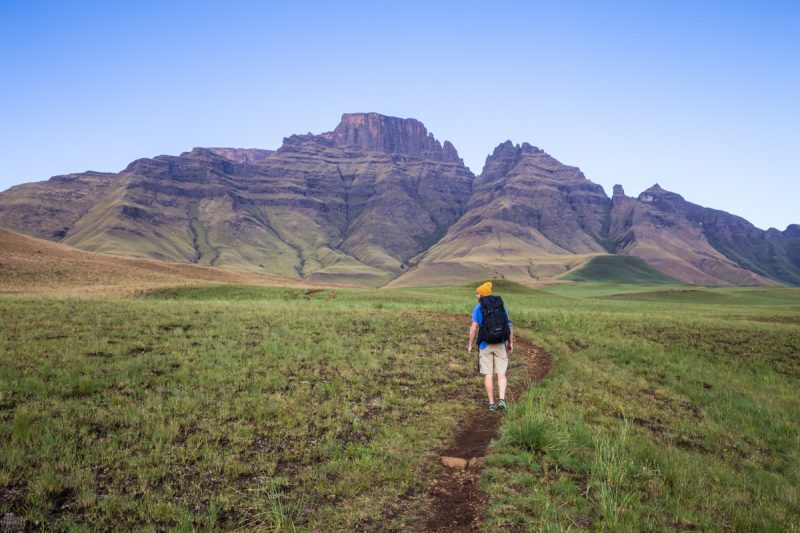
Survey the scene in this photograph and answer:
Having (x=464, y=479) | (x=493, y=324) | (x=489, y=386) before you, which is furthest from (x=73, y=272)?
(x=464, y=479)

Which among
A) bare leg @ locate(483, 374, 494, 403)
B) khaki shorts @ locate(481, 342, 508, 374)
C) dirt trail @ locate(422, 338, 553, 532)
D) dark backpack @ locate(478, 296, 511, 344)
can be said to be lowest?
dirt trail @ locate(422, 338, 553, 532)

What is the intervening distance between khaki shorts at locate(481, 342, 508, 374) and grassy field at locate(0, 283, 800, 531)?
1.24 metres

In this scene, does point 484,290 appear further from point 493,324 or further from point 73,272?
point 73,272

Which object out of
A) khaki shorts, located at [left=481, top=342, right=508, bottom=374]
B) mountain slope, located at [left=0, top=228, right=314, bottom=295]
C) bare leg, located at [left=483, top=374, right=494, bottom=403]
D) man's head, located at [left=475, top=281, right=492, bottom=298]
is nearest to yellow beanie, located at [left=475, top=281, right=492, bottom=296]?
man's head, located at [left=475, top=281, right=492, bottom=298]

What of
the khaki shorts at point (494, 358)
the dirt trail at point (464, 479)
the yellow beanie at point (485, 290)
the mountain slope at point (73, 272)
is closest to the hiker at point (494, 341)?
the khaki shorts at point (494, 358)

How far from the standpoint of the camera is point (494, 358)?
1270 cm

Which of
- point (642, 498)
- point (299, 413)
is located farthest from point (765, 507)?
point (299, 413)

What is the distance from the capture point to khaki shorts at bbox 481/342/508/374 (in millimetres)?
12602

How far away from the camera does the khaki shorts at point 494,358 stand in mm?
12602

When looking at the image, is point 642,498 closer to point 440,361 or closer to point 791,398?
point 440,361

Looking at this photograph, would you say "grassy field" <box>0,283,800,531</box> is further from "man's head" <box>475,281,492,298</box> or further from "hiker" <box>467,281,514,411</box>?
"man's head" <box>475,281,492,298</box>

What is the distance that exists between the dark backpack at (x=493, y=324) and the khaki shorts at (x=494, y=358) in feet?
→ 0.77

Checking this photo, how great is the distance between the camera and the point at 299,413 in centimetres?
1117

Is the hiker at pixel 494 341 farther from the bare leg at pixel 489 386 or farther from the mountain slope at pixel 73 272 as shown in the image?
the mountain slope at pixel 73 272
